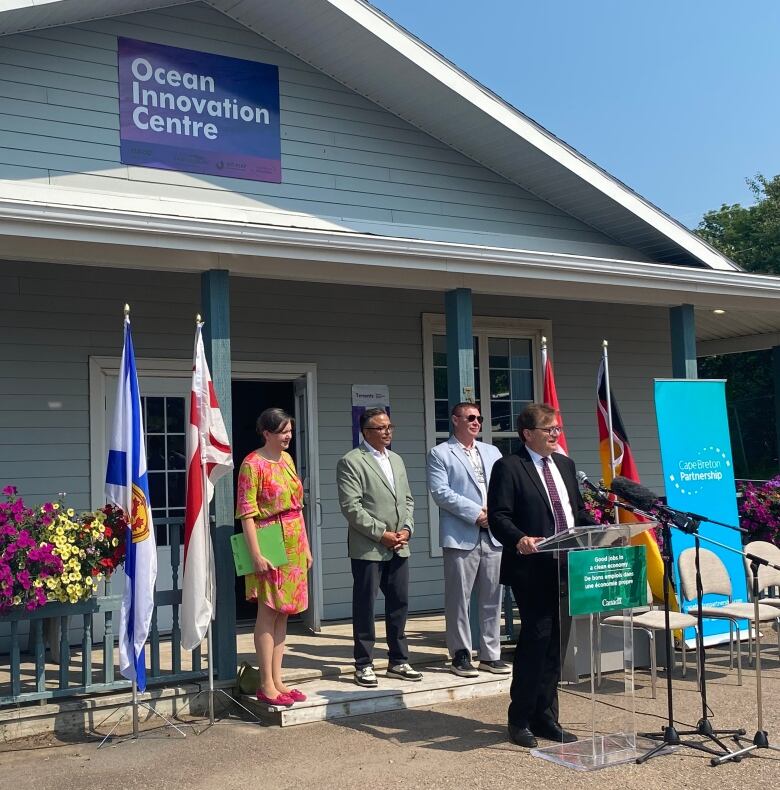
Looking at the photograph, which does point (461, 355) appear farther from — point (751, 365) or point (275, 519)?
point (751, 365)

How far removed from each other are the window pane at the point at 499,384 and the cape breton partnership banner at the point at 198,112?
3026mm

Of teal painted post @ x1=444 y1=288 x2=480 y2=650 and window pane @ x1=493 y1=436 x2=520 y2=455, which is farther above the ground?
teal painted post @ x1=444 y1=288 x2=480 y2=650

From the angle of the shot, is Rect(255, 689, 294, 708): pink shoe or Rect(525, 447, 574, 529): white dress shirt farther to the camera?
Rect(255, 689, 294, 708): pink shoe

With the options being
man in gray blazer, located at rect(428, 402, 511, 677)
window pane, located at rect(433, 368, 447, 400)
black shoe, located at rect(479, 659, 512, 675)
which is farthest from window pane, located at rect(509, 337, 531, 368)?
black shoe, located at rect(479, 659, 512, 675)

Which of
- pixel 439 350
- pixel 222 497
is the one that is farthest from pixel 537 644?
pixel 439 350

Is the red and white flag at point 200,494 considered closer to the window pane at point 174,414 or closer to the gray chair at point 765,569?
the window pane at point 174,414

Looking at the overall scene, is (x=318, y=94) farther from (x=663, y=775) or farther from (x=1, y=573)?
(x=663, y=775)

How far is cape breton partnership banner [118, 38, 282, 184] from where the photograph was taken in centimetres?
783

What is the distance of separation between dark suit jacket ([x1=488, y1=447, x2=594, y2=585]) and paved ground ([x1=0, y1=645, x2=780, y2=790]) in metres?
0.69

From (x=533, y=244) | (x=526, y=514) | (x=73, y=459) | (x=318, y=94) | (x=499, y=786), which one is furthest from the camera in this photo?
(x=533, y=244)

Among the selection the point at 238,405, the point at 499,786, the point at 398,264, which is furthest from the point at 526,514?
the point at 238,405

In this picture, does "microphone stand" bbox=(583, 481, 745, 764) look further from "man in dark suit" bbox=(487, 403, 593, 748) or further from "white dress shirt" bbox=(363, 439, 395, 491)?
"white dress shirt" bbox=(363, 439, 395, 491)

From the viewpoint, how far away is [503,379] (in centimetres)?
1011

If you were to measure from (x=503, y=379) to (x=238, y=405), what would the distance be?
2.70 metres
